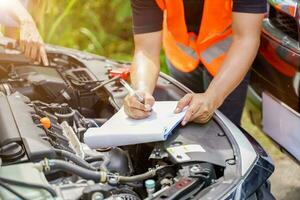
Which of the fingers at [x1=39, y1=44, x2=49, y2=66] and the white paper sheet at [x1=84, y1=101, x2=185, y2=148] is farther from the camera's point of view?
the fingers at [x1=39, y1=44, x2=49, y2=66]

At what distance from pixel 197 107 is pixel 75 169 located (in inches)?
24.2

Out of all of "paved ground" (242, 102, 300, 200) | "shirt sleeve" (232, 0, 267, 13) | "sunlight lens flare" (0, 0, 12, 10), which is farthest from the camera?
"paved ground" (242, 102, 300, 200)

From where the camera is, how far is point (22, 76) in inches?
102

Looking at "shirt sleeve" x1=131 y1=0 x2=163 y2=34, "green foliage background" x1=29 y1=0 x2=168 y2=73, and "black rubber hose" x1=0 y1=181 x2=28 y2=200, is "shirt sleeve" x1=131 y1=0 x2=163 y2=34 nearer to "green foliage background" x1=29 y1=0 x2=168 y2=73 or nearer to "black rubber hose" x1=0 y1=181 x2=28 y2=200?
"black rubber hose" x1=0 y1=181 x2=28 y2=200

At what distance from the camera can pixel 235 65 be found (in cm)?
241

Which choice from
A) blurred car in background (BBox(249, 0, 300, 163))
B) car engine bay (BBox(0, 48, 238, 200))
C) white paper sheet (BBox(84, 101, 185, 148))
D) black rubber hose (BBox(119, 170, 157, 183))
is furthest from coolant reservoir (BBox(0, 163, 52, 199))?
blurred car in background (BBox(249, 0, 300, 163))

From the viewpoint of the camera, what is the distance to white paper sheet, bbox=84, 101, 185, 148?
2078mm

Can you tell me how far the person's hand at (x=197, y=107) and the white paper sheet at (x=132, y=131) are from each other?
3cm

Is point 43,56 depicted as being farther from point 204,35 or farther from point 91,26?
point 91,26

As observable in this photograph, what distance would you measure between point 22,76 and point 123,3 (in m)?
2.58

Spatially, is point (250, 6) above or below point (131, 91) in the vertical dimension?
above

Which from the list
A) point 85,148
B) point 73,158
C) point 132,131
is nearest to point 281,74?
point 132,131

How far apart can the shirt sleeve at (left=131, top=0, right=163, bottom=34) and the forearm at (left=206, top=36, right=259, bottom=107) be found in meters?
0.38

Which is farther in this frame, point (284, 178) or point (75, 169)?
point (284, 178)
